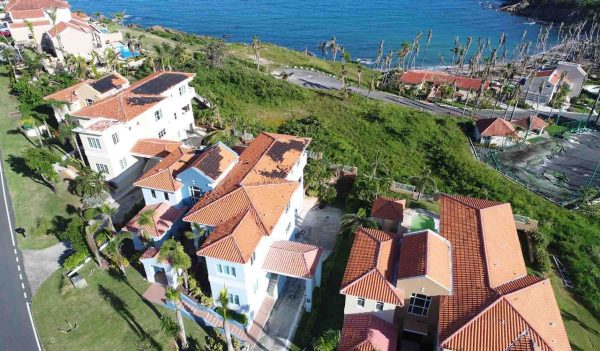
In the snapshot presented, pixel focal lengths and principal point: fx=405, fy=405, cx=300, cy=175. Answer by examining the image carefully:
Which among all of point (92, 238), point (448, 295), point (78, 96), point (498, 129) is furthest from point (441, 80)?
point (92, 238)

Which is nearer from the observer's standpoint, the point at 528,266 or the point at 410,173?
the point at 528,266

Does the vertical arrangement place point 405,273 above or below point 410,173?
above

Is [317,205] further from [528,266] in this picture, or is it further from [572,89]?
[572,89]

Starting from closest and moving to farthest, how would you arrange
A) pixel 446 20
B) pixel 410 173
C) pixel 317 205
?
pixel 317 205
pixel 410 173
pixel 446 20

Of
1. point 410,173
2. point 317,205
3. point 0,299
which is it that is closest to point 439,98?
point 410,173

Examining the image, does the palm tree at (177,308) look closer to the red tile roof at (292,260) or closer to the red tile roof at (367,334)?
the red tile roof at (292,260)

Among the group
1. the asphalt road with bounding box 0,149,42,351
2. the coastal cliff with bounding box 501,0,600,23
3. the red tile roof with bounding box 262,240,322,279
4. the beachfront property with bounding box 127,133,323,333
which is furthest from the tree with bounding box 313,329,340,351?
the coastal cliff with bounding box 501,0,600,23

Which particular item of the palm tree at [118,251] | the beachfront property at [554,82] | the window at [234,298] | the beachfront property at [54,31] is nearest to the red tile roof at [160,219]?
the palm tree at [118,251]
